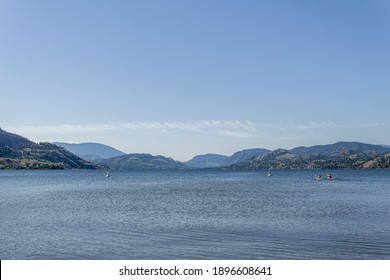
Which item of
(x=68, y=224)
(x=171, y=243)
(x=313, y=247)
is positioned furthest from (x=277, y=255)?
(x=68, y=224)

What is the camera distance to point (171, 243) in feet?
158

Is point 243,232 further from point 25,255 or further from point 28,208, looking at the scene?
point 28,208

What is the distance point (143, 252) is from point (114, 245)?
534 cm

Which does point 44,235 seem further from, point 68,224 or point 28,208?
point 28,208

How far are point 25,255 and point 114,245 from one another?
9312mm

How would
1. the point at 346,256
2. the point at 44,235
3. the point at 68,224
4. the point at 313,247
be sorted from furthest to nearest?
the point at 68,224 → the point at 44,235 → the point at 313,247 → the point at 346,256

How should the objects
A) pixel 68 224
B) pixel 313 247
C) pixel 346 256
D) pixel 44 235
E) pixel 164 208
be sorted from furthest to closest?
pixel 164 208
pixel 68 224
pixel 44 235
pixel 313 247
pixel 346 256

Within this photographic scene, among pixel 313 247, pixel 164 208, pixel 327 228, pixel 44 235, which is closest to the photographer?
pixel 313 247

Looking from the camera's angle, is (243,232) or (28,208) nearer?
(243,232)

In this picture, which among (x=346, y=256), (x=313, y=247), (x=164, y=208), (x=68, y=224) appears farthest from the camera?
(x=164, y=208)

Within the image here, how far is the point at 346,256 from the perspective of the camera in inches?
1620

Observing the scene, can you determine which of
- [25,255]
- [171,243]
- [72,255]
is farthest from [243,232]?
[25,255]

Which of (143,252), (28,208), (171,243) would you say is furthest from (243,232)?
(28,208)

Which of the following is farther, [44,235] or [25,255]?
[44,235]
